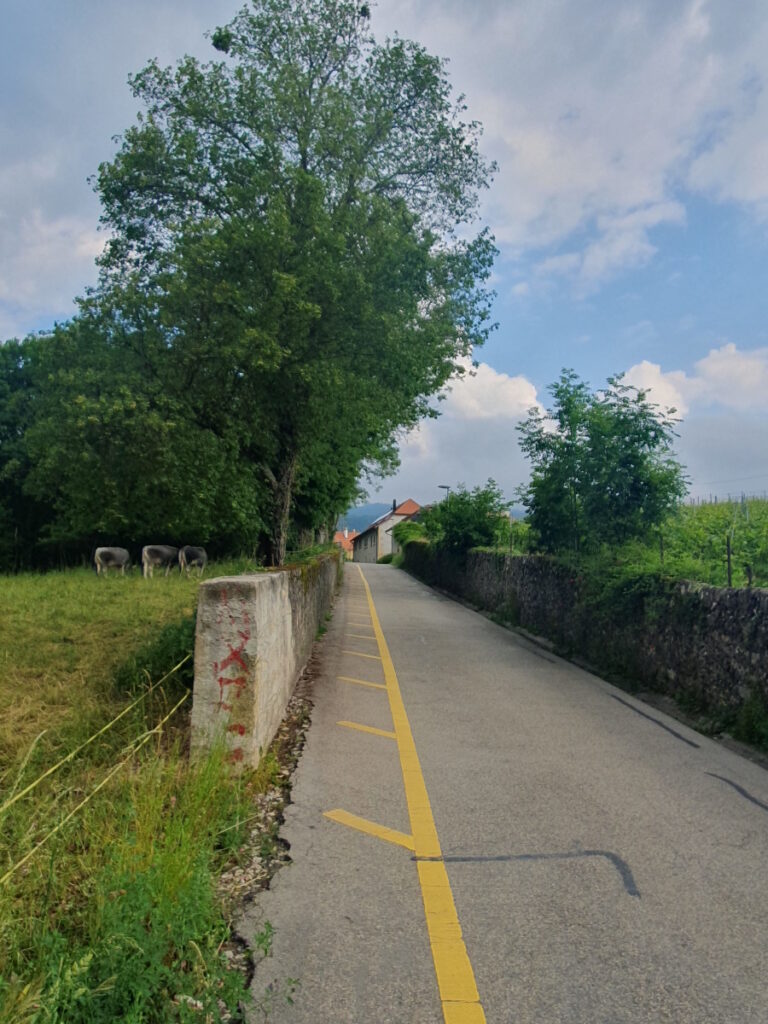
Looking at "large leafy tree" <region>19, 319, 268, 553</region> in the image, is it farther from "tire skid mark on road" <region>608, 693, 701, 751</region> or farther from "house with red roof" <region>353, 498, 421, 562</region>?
"house with red roof" <region>353, 498, 421, 562</region>

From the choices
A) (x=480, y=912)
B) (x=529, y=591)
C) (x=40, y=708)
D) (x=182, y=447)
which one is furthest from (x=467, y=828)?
(x=182, y=447)

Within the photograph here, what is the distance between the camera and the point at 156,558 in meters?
22.1

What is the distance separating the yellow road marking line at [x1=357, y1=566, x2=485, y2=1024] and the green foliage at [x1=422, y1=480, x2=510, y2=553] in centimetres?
2150

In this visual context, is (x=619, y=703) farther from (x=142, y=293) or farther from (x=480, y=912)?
(x=142, y=293)

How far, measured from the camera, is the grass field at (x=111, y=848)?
2.89 m

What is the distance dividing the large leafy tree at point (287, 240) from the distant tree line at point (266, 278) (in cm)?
5

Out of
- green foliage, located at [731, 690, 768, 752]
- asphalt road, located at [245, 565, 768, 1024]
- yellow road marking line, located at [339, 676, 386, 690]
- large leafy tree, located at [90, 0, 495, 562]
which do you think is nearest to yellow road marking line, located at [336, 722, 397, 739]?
asphalt road, located at [245, 565, 768, 1024]

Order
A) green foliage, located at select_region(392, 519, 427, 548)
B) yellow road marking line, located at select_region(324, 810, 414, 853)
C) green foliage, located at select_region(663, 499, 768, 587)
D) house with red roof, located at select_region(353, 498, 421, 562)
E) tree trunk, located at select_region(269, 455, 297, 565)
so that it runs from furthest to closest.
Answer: house with red roof, located at select_region(353, 498, 421, 562)
green foliage, located at select_region(392, 519, 427, 548)
tree trunk, located at select_region(269, 455, 297, 565)
green foliage, located at select_region(663, 499, 768, 587)
yellow road marking line, located at select_region(324, 810, 414, 853)

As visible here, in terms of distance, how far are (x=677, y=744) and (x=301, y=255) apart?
14491 millimetres

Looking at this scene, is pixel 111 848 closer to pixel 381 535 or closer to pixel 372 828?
pixel 372 828

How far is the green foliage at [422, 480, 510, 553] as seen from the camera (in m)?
28.4

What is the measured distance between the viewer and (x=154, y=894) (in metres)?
3.43

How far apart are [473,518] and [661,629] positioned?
1901cm

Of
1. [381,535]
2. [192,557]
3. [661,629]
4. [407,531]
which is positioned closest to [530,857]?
[661,629]
